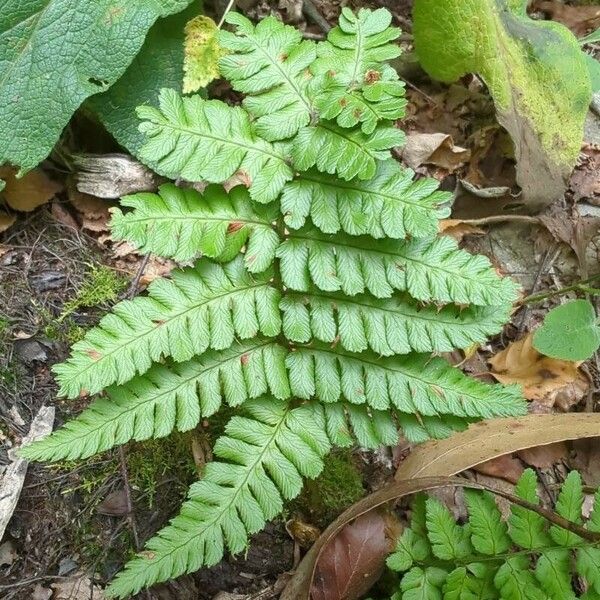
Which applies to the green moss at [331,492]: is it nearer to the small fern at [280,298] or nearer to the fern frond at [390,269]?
the small fern at [280,298]

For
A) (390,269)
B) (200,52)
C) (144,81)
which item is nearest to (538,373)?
(390,269)

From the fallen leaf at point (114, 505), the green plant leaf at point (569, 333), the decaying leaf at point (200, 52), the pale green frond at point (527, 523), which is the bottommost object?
the green plant leaf at point (569, 333)

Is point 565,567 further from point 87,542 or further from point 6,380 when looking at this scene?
point 6,380

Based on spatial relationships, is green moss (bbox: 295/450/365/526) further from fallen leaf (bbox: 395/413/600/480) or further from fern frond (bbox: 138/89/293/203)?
fern frond (bbox: 138/89/293/203)

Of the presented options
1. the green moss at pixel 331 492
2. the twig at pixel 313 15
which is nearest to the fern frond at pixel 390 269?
the green moss at pixel 331 492

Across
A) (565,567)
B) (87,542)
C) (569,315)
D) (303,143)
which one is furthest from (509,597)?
(303,143)

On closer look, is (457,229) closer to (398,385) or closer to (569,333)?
(569,333)
